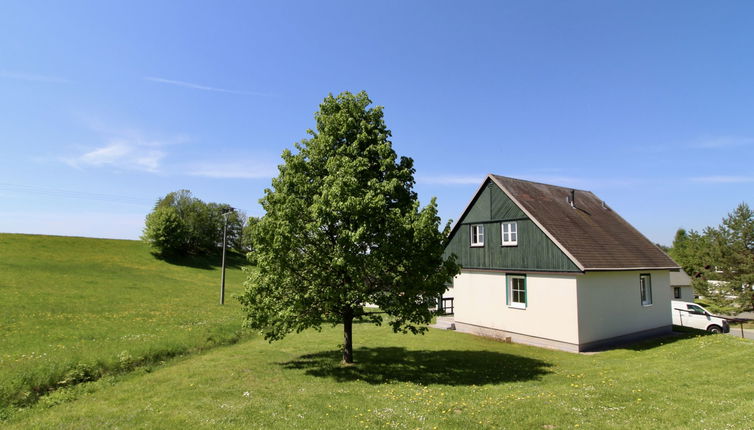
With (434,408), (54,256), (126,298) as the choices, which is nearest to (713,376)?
(434,408)

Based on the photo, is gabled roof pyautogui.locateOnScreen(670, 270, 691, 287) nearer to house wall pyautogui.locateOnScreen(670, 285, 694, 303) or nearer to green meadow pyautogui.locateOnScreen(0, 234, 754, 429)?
house wall pyautogui.locateOnScreen(670, 285, 694, 303)

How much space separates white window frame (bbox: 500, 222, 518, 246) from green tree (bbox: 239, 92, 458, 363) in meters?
9.47

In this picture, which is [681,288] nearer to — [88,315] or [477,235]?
[477,235]

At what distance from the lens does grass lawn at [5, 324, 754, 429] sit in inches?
364

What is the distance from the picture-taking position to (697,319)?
1101 inches

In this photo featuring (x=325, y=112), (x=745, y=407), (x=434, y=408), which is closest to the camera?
(x=745, y=407)

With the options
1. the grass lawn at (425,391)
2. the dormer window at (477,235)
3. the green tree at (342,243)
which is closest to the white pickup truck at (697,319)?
the grass lawn at (425,391)

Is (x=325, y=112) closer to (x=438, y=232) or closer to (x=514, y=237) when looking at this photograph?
(x=438, y=232)

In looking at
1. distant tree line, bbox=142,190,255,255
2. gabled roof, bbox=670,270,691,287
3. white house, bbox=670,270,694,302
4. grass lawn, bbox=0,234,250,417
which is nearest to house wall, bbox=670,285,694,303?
white house, bbox=670,270,694,302

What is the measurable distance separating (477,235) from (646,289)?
10746mm

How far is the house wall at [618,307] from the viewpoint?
19938mm

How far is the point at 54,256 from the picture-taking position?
55281mm

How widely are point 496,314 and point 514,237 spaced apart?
16.1 ft

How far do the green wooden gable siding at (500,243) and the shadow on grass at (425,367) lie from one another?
5.64 m
